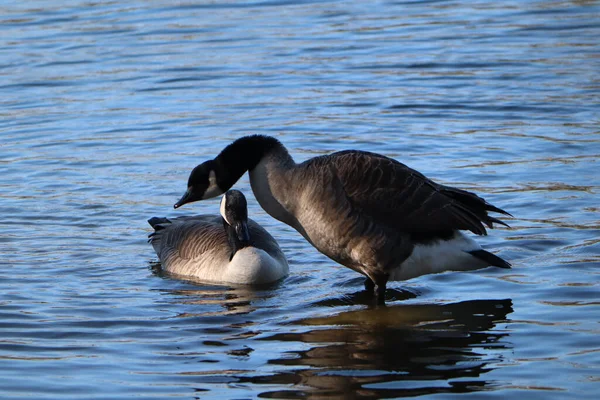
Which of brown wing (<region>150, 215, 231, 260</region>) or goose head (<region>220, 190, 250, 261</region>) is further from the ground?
goose head (<region>220, 190, 250, 261</region>)

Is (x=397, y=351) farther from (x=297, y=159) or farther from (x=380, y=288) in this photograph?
(x=297, y=159)

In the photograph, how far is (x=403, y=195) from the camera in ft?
30.0

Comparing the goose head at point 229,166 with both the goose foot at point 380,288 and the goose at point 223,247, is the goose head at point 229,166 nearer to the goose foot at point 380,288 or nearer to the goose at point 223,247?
the goose at point 223,247

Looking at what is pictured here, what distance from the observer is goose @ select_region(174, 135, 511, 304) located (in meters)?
8.99

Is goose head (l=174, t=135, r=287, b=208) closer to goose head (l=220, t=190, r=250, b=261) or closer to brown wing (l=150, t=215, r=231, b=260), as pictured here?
goose head (l=220, t=190, r=250, b=261)

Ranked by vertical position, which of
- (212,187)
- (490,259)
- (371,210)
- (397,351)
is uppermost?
(212,187)

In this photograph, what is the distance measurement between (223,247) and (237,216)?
1.68ft

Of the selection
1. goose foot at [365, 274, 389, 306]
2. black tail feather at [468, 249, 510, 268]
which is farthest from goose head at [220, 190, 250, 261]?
black tail feather at [468, 249, 510, 268]

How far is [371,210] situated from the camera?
9031 millimetres

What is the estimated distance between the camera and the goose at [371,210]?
354 inches

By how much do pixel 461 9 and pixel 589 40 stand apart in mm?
3538

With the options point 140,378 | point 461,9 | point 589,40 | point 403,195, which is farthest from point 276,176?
point 461,9

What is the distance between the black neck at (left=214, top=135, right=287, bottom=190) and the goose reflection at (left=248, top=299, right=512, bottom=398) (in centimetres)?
148

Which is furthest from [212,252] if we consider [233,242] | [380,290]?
[380,290]
